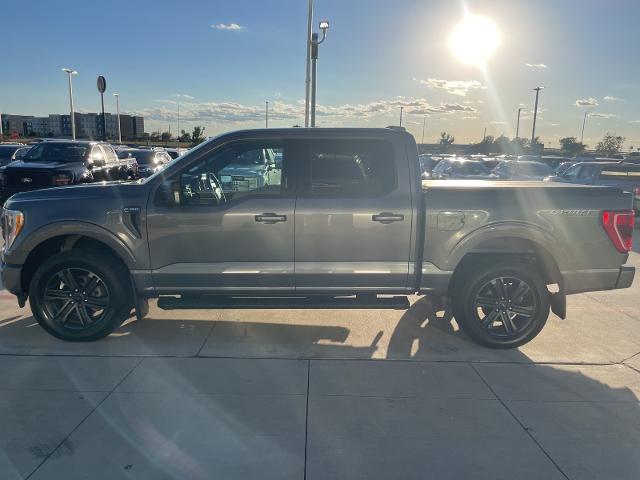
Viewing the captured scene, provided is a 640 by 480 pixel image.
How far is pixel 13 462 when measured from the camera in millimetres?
2904

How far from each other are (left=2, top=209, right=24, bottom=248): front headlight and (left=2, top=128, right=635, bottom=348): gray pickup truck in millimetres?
17

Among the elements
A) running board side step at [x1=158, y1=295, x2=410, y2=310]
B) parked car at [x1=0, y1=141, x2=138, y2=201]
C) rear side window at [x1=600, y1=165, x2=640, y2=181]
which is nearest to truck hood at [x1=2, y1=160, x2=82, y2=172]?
parked car at [x1=0, y1=141, x2=138, y2=201]

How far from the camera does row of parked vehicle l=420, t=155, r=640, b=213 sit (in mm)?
13117

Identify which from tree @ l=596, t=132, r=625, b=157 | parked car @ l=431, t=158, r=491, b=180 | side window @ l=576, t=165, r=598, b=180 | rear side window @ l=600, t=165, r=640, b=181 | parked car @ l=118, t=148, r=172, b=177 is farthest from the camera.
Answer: tree @ l=596, t=132, r=625, b=157

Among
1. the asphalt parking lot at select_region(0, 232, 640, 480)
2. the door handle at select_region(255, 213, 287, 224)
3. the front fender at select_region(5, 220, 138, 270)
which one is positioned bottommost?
the asphalt parking lot at select_region(0, 232, 640, 480)

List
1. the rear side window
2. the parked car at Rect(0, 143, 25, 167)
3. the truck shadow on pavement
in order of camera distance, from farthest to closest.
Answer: the parked car at Rect(0, 143, 25, 167), the rear side window, the truck shadow on pavement

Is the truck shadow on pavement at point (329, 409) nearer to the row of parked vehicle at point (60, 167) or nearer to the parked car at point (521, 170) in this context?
the row of parked vehicle at point (60, 167)

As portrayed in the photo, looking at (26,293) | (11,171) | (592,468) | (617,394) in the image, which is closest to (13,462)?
(26,293)

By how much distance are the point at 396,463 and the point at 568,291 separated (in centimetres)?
273

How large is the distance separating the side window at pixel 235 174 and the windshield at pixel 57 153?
10467mm

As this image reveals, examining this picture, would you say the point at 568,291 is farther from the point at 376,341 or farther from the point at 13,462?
the point at 13,462

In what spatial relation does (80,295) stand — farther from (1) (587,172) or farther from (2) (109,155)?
(1) (587,172)

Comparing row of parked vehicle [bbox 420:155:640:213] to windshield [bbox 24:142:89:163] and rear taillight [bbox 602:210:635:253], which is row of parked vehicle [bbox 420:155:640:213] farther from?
windshield [bbox 24:142:89:163]

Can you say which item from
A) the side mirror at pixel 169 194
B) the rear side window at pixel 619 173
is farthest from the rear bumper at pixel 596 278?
the rear side window at pixel 619 173
